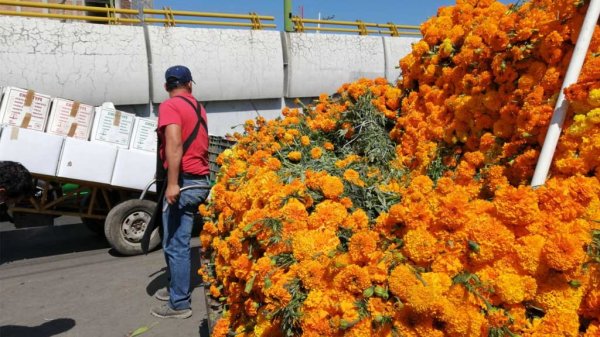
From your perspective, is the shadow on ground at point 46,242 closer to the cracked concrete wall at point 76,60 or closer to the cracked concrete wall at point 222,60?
the cracked concrete wall at point 76,60

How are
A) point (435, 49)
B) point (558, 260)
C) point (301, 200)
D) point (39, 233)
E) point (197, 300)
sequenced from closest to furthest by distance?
1. point (558, 260)
2. point (301, 200)
3. point (435, 49)
4. point (197, 300)
5. point (39, 233)

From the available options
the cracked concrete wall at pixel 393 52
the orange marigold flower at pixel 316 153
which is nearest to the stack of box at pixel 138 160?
the orange marigold flower at pixel 316 153

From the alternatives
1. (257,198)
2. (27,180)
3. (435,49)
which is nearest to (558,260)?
(257,198)

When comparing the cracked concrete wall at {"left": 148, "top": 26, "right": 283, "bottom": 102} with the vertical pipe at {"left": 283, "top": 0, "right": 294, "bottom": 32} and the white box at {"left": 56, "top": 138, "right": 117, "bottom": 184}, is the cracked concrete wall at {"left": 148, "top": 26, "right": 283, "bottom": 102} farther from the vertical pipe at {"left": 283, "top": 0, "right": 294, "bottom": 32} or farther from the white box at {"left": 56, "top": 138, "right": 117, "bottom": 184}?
the white box at {"left": 56, "top": 138, "right": 117, "bottom": 184}

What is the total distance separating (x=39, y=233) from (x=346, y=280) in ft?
21.9

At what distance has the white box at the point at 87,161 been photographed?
17.2 feet

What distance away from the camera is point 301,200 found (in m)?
Answer: 2.41

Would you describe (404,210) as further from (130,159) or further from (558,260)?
(130,159)

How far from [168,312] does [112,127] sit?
2585 millimetres

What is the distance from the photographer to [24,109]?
510 cm

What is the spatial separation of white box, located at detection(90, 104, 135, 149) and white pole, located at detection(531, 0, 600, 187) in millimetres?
4781

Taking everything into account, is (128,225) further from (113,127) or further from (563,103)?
(563,103)

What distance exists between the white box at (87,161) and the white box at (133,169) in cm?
8

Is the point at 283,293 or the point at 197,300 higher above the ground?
the point at 283,293
